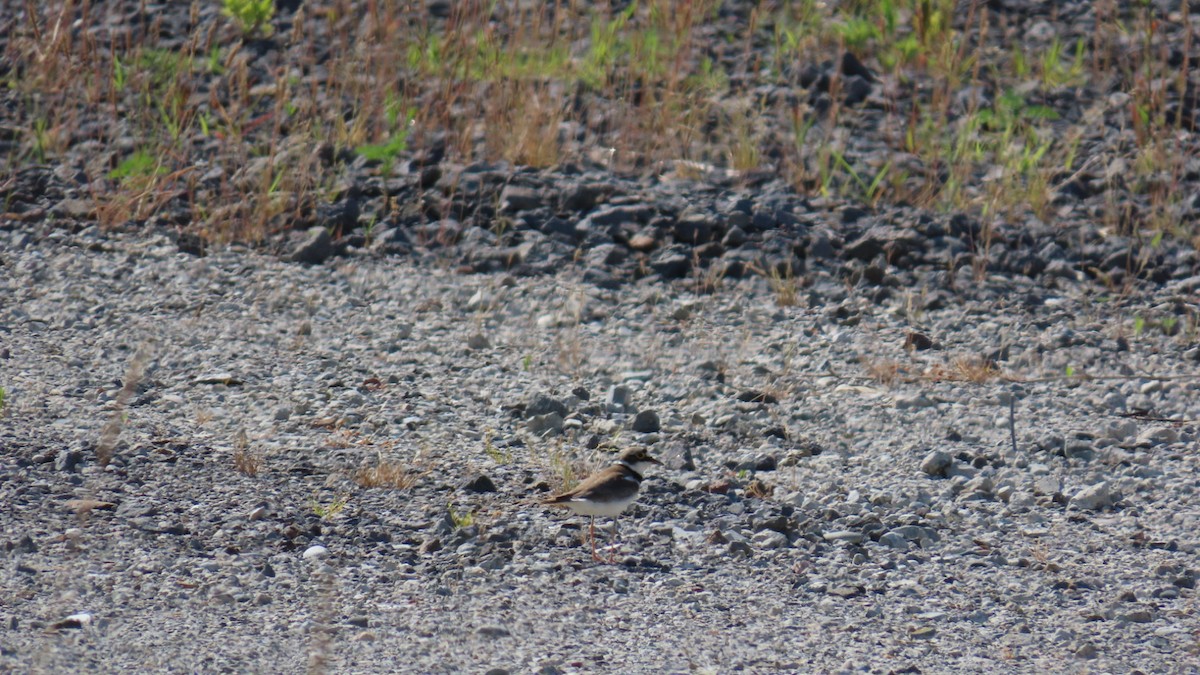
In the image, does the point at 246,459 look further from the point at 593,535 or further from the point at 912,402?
the point at 912,402

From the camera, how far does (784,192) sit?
7863 millimetres

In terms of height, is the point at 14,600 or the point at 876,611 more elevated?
the point at 14,600

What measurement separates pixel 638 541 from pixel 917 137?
4.68m

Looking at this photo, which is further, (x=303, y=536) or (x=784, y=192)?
(x=784, y=192)

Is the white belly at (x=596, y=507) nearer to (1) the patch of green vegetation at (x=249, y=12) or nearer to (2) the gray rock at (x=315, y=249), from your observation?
(2) the gray rock at (x=315, y=249)

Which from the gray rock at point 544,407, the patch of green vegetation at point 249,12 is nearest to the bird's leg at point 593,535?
the gray rock at point 544,407

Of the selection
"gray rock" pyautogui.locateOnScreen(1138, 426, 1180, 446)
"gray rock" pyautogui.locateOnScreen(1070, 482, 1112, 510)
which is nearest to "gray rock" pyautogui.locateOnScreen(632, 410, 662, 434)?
"gray rock" pyautogui.locateOnScreen(1070, 482, 1112, 510)

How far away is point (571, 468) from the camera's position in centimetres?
496

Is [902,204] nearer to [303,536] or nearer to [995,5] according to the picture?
[995,5]

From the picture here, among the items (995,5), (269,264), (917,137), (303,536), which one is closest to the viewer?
(303,536)

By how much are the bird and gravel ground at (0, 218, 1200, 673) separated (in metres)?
0.12

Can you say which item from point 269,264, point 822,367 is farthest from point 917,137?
point 269,264

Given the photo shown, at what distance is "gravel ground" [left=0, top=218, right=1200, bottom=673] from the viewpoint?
3857 millimetres

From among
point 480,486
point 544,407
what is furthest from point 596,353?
point 480,486
